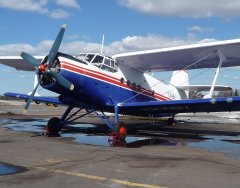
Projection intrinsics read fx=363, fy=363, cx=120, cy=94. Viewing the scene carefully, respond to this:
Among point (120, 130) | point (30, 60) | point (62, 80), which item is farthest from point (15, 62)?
point (120, 130)

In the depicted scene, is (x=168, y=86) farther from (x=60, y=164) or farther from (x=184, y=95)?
(x=60, y=164)

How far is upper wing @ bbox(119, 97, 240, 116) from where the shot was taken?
486 inches

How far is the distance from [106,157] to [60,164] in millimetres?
1313

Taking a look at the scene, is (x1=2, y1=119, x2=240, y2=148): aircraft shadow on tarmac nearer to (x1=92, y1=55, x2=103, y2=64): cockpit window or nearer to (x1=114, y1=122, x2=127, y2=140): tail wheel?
(x1=114, y1=122, x2=127, y2=140): tail wheel

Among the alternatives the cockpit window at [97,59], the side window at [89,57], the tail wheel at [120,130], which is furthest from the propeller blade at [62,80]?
the cockpit window at [97,59]

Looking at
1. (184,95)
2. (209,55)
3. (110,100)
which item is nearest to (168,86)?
(184,95)

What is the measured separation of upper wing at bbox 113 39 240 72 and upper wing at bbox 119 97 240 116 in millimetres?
1885

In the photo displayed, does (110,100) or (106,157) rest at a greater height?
(110,100)

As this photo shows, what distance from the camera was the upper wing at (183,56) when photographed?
14008 millimetres

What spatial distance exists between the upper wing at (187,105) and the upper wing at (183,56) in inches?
74.2

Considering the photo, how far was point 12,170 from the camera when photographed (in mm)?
6211

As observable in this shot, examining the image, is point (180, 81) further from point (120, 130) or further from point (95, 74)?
point (120, 130)

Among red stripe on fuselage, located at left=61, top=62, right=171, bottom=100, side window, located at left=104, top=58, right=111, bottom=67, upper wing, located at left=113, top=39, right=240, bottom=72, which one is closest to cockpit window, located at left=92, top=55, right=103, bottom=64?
side window, located at left=104, top=58, right=111, bottom=67

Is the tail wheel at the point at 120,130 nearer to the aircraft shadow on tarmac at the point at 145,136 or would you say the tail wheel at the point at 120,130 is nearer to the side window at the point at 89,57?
the aircraft shadow on tarmac at the point at 145,136
